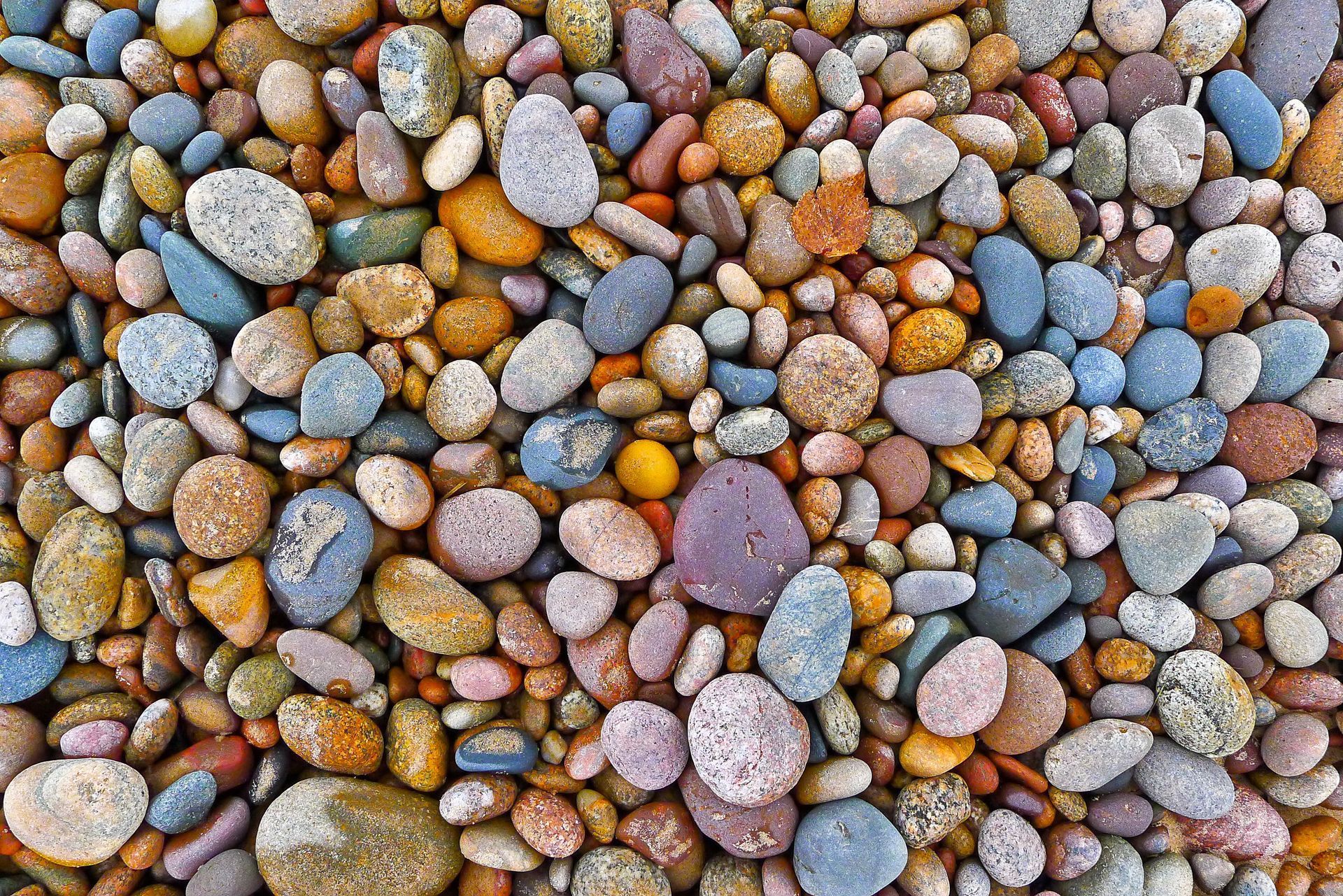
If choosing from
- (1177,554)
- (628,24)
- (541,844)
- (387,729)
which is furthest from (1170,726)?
(628,24)

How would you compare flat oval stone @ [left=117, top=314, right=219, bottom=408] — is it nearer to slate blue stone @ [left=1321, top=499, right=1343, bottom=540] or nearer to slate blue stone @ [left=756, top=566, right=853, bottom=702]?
slate blue stone @ [left=756, top=566, right=853, bottom=702]

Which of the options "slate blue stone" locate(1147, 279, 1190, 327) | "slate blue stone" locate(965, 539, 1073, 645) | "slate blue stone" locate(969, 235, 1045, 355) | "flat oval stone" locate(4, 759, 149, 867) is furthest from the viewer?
"slate blue stone" locate(1147, 279, 1190, 327)

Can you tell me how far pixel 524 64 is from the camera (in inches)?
67.3

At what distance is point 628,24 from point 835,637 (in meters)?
1.51

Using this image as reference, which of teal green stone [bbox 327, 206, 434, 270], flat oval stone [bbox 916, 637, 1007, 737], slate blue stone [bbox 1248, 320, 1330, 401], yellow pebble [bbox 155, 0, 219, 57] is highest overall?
yellow pebble [bbox 155, 0, 219, 57]

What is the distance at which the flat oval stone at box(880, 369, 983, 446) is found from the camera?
1.69 meters

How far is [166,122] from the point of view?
168 cm

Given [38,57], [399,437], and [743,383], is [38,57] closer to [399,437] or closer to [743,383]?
[399,437]

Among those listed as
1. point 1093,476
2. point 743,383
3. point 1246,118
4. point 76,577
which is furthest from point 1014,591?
point 76,577

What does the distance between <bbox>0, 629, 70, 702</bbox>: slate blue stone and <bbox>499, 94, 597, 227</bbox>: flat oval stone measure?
1431mm

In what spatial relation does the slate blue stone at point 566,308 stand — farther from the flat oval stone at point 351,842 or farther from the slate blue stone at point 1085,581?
the slate blue stone at point 1085,581

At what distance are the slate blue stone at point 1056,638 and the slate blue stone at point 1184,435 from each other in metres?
0.42

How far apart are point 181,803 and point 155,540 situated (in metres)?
0.57

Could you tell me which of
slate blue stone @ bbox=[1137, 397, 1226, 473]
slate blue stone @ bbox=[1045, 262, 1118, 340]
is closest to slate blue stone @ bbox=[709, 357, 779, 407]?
slate blue stone @ bbox=[1045, 262, 1118, 340]
